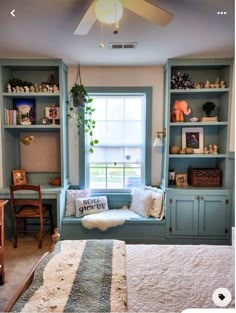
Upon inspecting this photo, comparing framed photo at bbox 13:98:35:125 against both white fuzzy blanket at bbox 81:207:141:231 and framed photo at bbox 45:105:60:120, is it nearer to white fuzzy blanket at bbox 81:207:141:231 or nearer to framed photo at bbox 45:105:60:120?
framed photo at bbox 45:105:60:120

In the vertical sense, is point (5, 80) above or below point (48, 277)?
above

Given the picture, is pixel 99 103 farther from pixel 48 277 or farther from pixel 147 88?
pixel 48 277

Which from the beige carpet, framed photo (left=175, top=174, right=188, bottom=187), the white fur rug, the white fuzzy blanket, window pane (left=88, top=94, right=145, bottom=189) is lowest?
the beige carpet

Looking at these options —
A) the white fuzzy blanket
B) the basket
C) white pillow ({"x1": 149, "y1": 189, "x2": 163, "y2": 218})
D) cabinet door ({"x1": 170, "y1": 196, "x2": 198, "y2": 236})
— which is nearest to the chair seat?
the white fuzzy blanket

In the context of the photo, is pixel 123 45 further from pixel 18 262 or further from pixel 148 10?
pixel 18 262

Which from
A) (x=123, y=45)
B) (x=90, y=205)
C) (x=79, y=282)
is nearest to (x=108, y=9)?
(x=123, y=45)

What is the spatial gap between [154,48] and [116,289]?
8.58 ft

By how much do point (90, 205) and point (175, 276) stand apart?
2.17 metres

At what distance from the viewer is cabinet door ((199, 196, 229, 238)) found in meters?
3.74

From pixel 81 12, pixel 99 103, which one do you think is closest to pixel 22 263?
pixel 99 103

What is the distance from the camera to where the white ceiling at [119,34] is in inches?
83.7

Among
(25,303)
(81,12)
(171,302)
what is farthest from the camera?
(81,12)

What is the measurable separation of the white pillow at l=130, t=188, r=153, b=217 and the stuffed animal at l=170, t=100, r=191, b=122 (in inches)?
43.5

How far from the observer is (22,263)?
10.5 ft
